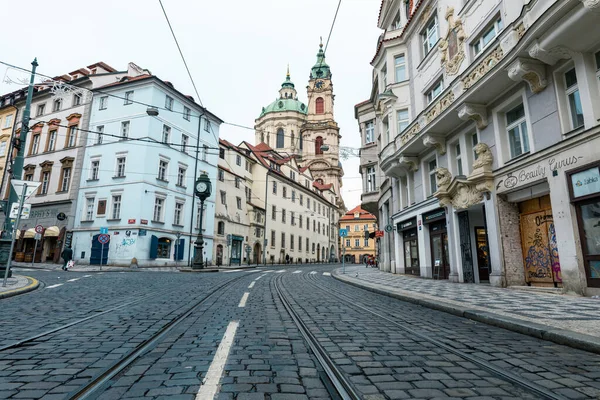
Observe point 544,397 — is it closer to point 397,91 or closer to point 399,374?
point 399,374

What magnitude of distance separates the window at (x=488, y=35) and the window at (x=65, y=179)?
3332 cm

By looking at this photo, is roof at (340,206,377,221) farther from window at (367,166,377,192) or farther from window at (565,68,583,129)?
window at (565,68,583,129)

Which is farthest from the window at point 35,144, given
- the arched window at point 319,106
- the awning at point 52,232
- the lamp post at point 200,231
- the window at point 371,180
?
the arched window at point 319,106

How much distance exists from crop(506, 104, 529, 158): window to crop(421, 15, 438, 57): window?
22.0ft

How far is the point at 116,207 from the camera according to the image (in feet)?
97.0

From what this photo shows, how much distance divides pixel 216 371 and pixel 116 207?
29.9 meters

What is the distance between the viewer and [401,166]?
19.0 metres

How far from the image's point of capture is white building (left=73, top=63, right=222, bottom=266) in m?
28.4

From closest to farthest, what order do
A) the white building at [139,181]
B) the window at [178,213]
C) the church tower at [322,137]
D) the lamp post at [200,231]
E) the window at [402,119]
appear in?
the window at [402,119] → the lamp post at [200,231] → the white building at [139,181] → the window at [178,213] → the church tower at [322,137]

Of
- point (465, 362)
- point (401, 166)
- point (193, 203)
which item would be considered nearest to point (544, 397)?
point (465, 362)

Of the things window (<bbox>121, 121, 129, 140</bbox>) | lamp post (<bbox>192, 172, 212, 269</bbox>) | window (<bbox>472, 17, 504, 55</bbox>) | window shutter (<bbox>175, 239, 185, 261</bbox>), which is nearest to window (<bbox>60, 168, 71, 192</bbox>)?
window (<bbox>121, 121, 129, 140</bbox>)

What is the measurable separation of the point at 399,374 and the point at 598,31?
9.26 metres

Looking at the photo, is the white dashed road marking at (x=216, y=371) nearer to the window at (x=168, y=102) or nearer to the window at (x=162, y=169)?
the window at (x=162, y=169)

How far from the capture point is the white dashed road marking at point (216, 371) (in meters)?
2.73
